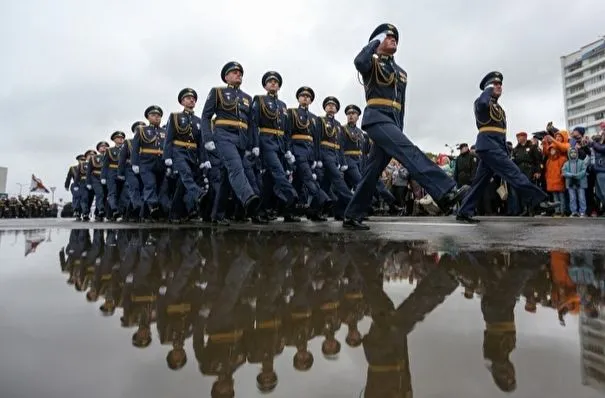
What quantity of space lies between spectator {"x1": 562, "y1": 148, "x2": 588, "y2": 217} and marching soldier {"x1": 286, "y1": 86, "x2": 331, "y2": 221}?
16.4 feet

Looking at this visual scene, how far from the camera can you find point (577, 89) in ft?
319

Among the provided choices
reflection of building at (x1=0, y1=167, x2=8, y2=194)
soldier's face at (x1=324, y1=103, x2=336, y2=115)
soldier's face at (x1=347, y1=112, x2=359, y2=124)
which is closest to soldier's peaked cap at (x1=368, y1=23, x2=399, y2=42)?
soldier's face at (x1=324, y1=103, x2=336, y2=115)

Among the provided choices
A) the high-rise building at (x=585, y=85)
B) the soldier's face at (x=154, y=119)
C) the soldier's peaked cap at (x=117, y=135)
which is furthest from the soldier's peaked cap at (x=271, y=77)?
the high-rise building at (x=585, y=85)

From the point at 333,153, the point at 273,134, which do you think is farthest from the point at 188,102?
the point at 333,153

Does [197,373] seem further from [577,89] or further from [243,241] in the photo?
[577,89]

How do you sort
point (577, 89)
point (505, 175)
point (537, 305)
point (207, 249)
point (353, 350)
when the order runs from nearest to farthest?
point (353, 350) → point (537, 305) → point (207, 249) → point (505, 175) → point (577, 89)

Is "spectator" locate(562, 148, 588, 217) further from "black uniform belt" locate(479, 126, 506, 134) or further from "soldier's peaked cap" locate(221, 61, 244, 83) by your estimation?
"soldier's peaked cap" locate(221, 61, 244, 83)

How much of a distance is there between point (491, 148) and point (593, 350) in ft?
16.6

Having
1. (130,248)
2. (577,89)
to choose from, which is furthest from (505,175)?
(577,89)

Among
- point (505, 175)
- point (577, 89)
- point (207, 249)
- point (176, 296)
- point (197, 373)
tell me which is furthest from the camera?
point (577, 89)

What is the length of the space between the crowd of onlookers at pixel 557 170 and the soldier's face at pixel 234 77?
6.11 m

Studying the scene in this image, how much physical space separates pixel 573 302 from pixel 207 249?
7.43ft

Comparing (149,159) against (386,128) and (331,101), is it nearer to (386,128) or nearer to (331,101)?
(331,101)

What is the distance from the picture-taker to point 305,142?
707cm
